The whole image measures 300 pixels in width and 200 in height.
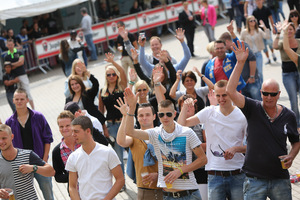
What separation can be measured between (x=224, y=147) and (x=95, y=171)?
1.53m

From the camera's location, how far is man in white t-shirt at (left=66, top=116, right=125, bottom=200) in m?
5.12

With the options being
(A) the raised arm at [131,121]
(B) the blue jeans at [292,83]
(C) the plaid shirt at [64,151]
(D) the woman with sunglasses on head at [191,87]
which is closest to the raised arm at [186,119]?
(A) the raised arm at [131,121]

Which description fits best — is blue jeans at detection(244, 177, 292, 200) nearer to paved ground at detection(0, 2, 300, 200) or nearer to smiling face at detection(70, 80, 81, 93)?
paved ground at detection(0, 2, 300, 200)

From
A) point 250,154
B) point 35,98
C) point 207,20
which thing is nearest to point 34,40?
point 35,98

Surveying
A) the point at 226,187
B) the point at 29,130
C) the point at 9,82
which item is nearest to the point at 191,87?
the point at 226,187

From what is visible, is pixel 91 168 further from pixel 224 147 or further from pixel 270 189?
pixel 270 189

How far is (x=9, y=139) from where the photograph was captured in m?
5.67

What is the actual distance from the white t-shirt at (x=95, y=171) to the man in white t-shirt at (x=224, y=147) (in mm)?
1038

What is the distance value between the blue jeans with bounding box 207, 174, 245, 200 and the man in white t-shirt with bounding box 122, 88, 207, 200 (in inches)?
16.2

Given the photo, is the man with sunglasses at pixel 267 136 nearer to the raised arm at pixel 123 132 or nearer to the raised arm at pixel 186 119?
the raised arm at pixel 186 119

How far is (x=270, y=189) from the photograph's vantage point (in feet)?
16.7

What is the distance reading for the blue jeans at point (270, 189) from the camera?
5055 millimetres

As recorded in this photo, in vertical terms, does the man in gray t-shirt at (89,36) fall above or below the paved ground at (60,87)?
above

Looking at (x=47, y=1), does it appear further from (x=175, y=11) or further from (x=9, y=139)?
(x=9, y=139)
